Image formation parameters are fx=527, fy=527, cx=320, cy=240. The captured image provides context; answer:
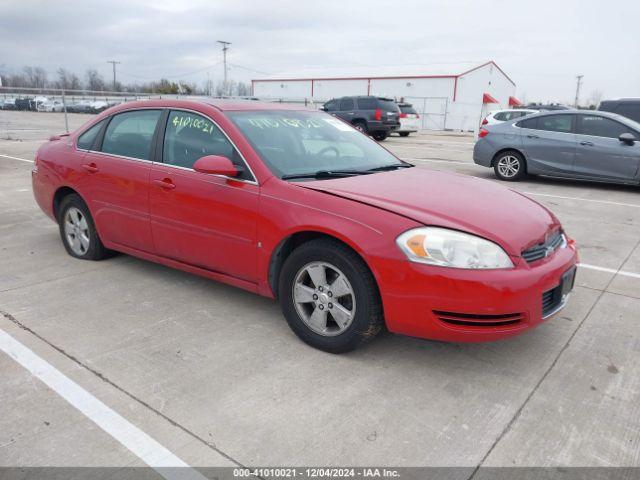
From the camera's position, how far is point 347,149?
4219 mm

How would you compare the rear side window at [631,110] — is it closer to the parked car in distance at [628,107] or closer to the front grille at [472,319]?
the parked car in distance at [628,107]

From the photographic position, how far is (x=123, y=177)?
4.31 m

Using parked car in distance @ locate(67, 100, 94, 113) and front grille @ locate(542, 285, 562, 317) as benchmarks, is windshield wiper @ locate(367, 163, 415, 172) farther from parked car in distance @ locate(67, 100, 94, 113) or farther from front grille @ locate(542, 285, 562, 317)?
parked car in distance @ locate(67, 100, 94, 113)

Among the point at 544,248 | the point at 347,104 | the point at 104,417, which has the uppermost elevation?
the point at 347,104

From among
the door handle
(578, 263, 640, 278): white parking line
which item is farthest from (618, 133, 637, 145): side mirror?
the door handle

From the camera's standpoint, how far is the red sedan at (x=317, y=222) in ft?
9.41

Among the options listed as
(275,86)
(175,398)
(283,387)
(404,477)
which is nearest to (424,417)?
(404,477)

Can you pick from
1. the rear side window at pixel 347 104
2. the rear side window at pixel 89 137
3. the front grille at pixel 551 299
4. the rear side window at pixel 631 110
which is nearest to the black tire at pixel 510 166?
the rear side window at pixel 631 110

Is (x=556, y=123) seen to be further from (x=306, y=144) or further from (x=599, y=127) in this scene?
(x=306, y=144)

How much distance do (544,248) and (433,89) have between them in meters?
41.7

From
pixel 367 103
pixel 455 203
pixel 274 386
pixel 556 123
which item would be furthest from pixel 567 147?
pixel 367 103

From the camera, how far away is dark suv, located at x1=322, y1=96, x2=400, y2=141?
798 inches

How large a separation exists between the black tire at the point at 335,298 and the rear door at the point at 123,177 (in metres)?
1.49

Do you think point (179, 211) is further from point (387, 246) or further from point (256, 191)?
point (387, 246)
